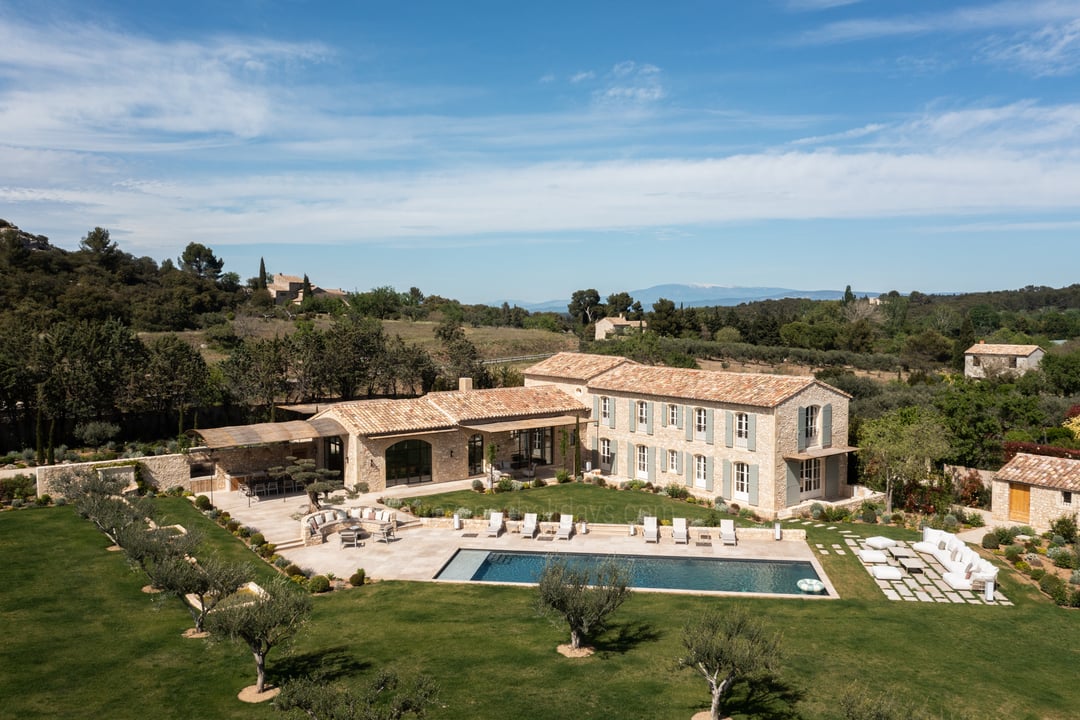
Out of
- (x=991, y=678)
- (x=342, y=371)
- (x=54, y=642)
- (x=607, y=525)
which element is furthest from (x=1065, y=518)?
(x=342, y=371)

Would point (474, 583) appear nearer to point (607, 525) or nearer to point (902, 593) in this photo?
point (607, 525)

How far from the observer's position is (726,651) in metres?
12.0

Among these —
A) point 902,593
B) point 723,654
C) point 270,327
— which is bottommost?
point 902,593

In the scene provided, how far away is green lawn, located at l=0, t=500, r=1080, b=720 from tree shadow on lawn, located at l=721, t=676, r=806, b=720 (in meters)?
0.05

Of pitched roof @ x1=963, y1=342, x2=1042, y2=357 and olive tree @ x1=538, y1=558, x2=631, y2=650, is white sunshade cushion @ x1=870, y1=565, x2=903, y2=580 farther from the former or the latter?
pitched roof @ x1=963, y1=342, x2=1042, y2=357

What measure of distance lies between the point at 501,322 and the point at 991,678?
10808 centimetres

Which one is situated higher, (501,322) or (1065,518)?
(501,322)

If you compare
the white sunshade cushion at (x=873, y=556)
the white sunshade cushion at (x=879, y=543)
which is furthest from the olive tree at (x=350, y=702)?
the white sunshade cushion at (x=879, y=543)

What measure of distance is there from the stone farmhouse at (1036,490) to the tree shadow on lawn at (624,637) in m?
17.7

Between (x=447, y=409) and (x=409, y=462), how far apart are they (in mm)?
3211

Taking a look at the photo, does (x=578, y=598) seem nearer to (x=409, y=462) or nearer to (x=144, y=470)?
(x=409, y=462)

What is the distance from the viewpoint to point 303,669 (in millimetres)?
14992

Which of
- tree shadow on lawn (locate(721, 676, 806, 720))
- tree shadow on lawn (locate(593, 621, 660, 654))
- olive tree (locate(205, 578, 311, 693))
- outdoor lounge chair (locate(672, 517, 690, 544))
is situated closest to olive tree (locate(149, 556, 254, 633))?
olive tree (locate(205, 578, 311, 693))

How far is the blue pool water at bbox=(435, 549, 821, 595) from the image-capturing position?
70.9 feet
